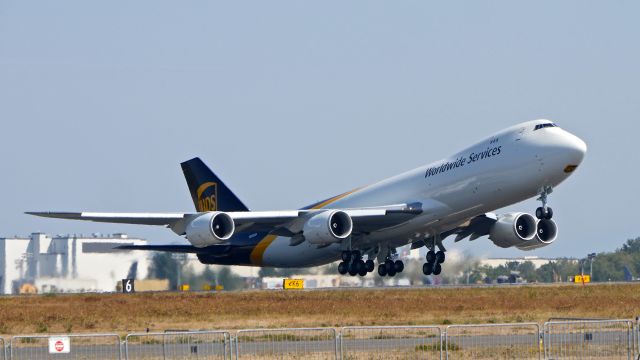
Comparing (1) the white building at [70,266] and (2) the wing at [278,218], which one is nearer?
(2) the wing at [278,218]

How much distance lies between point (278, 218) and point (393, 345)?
71.1 ft

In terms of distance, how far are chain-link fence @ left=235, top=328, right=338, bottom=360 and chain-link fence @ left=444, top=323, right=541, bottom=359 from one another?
8.71 ft

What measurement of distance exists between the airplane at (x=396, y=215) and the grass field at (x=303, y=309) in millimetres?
2105

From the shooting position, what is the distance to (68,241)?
7988 centimetres

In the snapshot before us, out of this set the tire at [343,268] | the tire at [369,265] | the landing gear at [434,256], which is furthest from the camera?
the landing gear at [434,256]

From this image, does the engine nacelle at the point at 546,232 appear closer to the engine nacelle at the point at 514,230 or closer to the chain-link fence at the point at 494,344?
the engine nacelle at the point at 514,230

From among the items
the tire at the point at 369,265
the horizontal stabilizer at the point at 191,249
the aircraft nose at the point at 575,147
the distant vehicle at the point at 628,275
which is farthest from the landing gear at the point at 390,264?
the distant vehicle at the point at 628,275

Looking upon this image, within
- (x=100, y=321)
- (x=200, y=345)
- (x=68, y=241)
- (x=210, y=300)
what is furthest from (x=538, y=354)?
(x=68, y=241)

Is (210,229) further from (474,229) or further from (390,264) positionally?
(474,229)

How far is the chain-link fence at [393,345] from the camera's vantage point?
75.0 feet

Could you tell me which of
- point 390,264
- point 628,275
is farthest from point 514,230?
point 628,275

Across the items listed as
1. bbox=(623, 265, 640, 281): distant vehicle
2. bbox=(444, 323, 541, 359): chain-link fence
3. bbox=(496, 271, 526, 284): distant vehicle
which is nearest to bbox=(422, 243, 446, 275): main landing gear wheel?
bbox=(444, 323, 541, 359): chain-link fence

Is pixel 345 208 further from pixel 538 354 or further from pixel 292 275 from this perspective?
pixel 538 354

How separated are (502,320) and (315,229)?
11.2m
